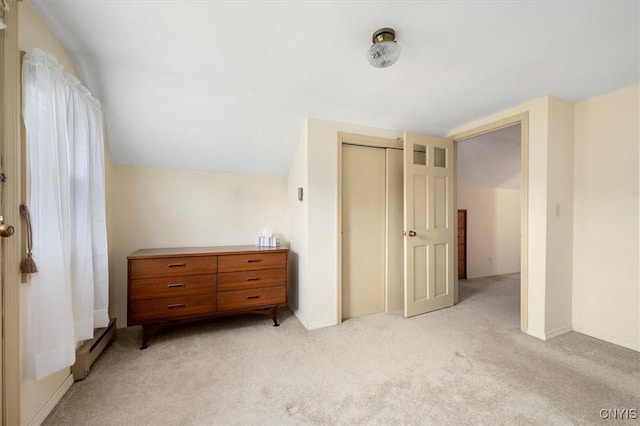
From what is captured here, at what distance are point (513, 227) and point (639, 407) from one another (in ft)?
13.4

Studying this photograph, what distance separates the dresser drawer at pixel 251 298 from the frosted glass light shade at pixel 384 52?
6.98ft

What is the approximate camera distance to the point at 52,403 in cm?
148

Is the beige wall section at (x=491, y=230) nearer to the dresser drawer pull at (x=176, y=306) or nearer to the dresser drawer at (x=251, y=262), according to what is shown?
the dresser drawer at (x=251, y=262)

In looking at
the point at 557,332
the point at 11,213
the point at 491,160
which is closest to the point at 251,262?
the point at 11,213

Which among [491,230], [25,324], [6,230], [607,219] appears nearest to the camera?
[6,230]

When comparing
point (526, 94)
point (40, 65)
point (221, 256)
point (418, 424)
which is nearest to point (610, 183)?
point (526, 94)

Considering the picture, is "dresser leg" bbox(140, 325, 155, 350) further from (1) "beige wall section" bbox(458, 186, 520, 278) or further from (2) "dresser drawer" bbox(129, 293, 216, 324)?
(1) "beige wall section" bbox(458, 186, 520, 278)

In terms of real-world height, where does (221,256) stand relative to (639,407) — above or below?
above

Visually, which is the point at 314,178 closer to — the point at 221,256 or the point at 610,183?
the point at 221,256

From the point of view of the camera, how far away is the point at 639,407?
148cm

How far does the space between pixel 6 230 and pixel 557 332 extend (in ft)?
12.8

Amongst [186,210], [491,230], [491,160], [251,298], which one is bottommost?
[251,298]

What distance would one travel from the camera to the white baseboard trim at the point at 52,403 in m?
1.34

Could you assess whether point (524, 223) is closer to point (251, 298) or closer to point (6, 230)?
point (251, 298)
